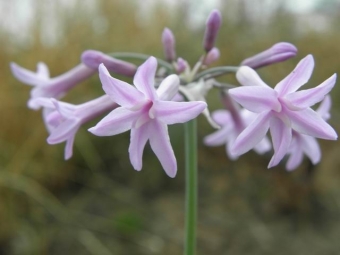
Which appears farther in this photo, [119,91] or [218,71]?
[218,71]

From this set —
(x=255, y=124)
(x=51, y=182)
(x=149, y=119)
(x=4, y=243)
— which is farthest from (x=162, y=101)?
(x=51, y=182)

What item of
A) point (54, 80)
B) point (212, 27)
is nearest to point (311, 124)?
point (212, 27)

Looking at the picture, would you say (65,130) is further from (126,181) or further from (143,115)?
A: (126,181)

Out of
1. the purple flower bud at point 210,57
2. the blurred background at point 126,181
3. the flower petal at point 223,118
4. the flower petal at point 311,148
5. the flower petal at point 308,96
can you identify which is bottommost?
the blurred background at point 126,181

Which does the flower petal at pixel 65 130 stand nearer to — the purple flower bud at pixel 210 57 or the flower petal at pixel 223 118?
the purple flower bud at pixel 210 57

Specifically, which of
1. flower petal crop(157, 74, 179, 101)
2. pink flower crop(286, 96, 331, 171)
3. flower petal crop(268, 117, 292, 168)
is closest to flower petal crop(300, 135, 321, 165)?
pink flower crop(286, 96, 331, 171)

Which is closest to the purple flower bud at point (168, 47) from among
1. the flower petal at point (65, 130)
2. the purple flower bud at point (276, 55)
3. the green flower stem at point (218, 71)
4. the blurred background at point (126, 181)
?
the green flower stem at point (218, 71)
